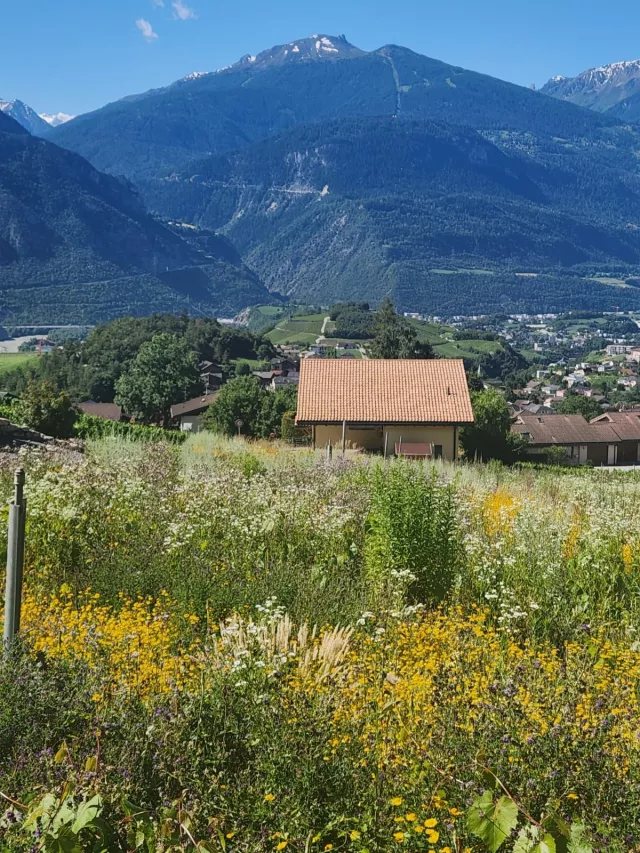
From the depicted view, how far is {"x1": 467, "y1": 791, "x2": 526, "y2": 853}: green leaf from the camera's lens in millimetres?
3402

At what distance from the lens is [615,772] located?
12.5 ft

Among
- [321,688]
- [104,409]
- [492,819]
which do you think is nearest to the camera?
[492,819]

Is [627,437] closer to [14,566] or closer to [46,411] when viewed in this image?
[46,411]

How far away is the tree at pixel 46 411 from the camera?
27672 millimetres

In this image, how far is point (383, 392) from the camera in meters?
33.0

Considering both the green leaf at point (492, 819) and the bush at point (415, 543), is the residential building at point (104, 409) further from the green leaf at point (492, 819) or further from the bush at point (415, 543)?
the green leaf at point (492, 819)

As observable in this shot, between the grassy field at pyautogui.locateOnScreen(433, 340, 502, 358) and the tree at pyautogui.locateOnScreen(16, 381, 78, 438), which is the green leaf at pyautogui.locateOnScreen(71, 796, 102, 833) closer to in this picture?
the tree at pyautogui.locateOnScreen(16, 381, 78, 438)

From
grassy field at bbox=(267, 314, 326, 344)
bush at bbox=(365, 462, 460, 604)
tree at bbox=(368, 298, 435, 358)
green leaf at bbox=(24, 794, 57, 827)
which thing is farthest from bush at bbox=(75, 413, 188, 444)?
grassy field at bbox=(267, 314, 326, 344)

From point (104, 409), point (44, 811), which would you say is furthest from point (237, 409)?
point (44, 811)

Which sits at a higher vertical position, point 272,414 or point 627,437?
→ point 272,414

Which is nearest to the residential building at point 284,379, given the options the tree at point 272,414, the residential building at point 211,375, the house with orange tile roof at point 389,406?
the residential building at point 211,375

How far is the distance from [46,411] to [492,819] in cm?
2635

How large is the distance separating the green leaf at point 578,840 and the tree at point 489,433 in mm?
36850

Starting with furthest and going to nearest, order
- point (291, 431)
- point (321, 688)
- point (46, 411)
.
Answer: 1. point (291, 431)
2. point (46, 411)
3. point (321, 688)
